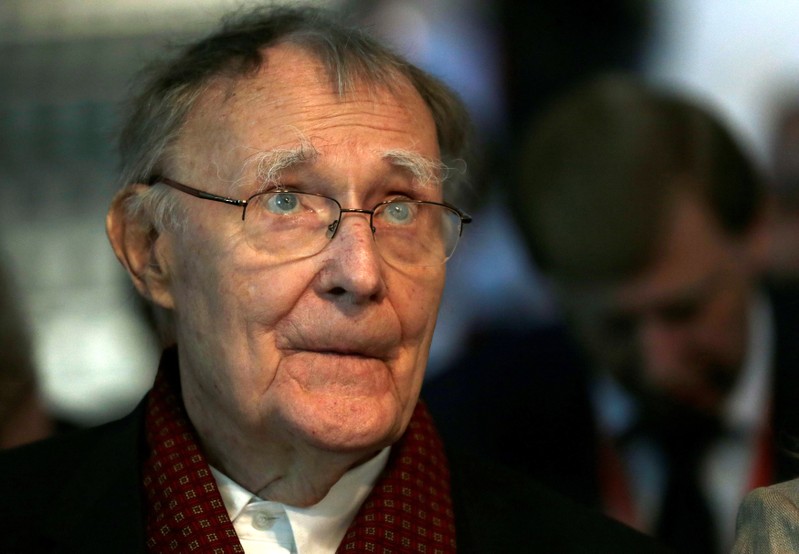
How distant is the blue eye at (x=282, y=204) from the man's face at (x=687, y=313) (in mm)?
1495

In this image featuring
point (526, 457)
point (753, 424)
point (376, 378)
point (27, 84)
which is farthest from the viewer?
point (27, 84)

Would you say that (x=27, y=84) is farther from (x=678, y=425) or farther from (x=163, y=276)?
(x=678, y=425)

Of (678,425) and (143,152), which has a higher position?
(143,152)

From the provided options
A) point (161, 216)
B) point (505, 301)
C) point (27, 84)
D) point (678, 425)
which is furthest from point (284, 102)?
point (27, 84)

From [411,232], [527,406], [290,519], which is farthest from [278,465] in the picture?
[527,406]

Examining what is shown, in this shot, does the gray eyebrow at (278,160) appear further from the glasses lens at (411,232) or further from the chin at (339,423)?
the chin at (339,423)

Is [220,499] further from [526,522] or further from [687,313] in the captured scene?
[687,313]

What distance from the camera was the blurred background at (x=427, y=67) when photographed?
10.8 feet

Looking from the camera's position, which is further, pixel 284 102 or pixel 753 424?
pixel 753 424

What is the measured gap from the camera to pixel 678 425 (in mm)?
3361

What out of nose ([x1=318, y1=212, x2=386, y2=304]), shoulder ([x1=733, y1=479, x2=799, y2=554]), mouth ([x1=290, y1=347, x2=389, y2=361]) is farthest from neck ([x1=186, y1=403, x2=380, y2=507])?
shoulder ([x1=733, y1=479, x2=799, y2=554])

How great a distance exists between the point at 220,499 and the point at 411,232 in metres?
0.67

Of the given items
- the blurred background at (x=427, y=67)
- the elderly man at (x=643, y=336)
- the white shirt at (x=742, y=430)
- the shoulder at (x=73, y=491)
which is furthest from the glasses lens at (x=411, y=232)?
the white shirt at (x=742, y=430)

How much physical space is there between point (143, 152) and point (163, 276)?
27cm
